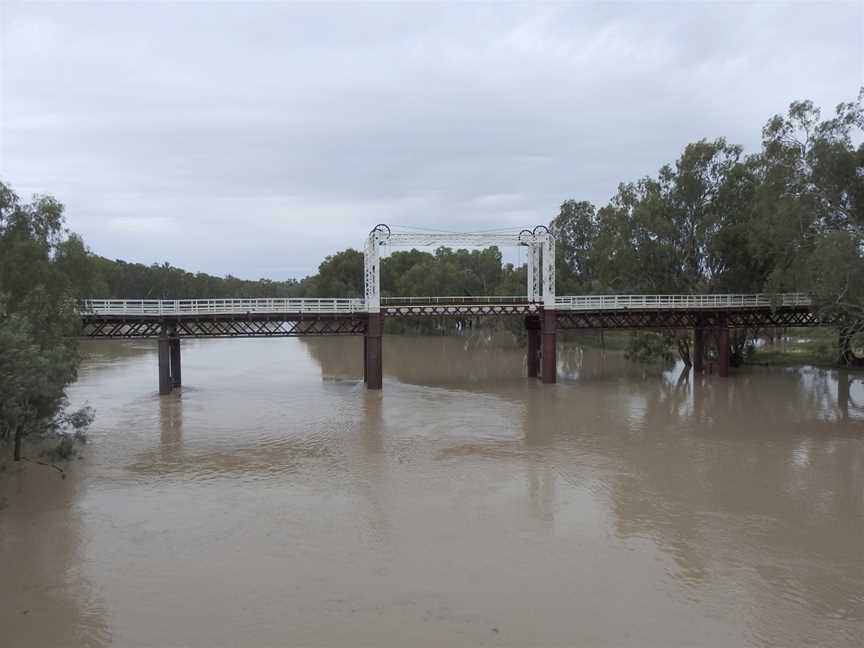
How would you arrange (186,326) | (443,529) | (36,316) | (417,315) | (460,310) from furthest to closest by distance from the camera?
(460,310)
(417,315)
(186,326)
(36,316)
(443,529)

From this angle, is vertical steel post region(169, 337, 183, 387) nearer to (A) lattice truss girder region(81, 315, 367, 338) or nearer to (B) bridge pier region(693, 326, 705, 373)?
(A) lattice truss girder region(81, 315, 367, 338)

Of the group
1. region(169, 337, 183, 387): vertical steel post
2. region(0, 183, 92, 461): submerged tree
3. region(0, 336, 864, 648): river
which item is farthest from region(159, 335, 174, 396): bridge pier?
region(0, 183, 92, 461): submerged tree

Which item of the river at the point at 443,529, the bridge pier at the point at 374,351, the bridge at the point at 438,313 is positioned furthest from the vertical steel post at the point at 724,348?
the bridge pier at the point at 374,351

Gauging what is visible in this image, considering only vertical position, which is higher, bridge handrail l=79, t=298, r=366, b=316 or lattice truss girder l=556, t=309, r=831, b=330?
bridge handrail l=79, t=298, r=366, b=316

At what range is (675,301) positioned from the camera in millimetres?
45906

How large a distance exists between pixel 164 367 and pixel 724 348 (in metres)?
39.7

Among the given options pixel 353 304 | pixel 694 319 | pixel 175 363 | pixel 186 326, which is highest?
pixel 353 304

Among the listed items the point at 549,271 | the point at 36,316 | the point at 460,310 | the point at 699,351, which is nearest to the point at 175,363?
the point at 460,310

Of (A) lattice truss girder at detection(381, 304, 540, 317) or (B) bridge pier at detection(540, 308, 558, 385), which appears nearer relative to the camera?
(A) lattice truss girder at detection(381, 304, 540, 317)

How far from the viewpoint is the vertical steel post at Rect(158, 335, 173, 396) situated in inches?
1523

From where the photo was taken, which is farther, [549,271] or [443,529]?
[549,271]

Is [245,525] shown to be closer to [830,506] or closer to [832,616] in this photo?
[832,616]

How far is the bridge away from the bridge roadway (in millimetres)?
70

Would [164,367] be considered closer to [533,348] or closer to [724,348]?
[533,348]
